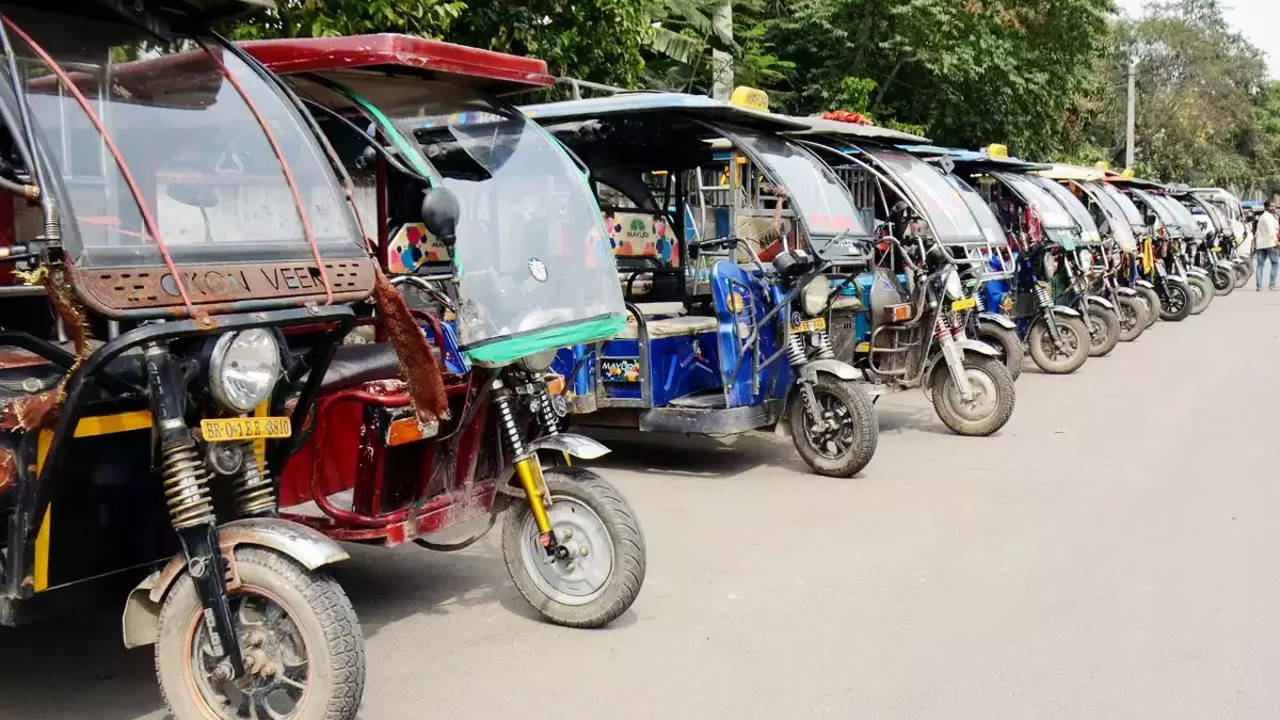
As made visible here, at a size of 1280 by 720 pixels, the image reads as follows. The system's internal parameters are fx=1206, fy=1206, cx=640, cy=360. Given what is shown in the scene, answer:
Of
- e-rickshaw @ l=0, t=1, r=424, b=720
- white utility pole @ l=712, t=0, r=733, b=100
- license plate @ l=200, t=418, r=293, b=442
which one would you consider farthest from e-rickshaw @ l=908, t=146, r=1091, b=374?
A: license plate @ l=200, t=418, r=293, b=442

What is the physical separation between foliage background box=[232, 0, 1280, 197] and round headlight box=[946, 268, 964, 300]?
4.09 m

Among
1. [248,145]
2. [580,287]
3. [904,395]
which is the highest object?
[248,145]

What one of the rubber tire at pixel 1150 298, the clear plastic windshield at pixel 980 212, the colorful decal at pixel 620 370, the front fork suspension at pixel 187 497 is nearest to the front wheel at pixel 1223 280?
the rubber tire at pixel 1150 298

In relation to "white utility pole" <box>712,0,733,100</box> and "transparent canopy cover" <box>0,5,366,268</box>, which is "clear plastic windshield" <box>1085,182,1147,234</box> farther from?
"transparent canopy cover" <box>0,5,366,268</box>

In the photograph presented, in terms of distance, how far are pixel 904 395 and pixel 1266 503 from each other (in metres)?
4.11

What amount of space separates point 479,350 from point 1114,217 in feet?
36.5

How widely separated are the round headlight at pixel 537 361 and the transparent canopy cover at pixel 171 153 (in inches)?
34.6

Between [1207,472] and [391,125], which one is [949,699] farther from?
[1207,472]

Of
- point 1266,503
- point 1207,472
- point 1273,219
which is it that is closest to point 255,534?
point 1266,503

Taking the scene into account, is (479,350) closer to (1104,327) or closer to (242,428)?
(242,428)

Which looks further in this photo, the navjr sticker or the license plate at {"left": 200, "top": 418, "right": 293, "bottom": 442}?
the navjr sticker

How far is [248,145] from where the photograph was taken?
3545 mm

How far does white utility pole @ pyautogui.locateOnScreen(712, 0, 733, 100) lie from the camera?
51.3ft

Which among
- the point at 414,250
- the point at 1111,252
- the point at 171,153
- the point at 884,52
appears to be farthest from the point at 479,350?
the point at 884,52
